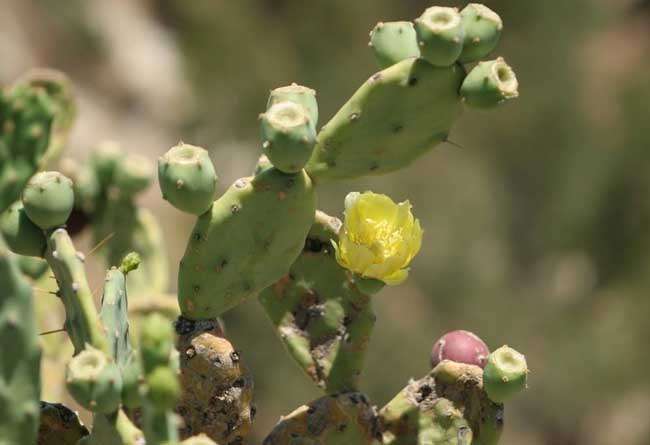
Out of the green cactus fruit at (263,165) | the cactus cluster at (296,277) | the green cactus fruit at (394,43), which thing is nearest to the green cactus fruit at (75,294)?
the cactus cluster at (296,277)

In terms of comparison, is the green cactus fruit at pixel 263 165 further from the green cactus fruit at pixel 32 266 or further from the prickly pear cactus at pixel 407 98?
the green cactus fruit at pixel 32 266

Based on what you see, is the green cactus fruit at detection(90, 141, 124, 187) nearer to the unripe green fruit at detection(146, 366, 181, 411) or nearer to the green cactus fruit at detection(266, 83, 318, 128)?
the green cactus fruit at detection(266, 83, 318, 128)

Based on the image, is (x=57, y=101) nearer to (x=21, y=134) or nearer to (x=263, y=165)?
(x=21, y=134)

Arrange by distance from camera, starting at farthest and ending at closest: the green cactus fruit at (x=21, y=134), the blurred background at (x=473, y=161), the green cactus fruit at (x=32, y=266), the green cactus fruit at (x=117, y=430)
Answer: the blurred background at (x=473, y=161) → the green cactus fruit at (x=21, y=134) → the green cactus fruit at (x=32, y=266) → the green cactus fruit at (x=117, y=430)

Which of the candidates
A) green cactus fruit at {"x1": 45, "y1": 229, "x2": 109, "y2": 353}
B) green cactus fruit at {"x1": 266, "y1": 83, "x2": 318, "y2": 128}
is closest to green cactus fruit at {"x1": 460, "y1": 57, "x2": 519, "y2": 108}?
green cactus fruit at {"x1": 266, "y1": 83, "x2": 318, "y2": 128}

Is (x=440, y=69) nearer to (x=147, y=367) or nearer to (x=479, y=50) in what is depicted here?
(x=479, y=50)

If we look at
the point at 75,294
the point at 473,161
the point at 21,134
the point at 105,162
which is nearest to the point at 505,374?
the point at 75,294
